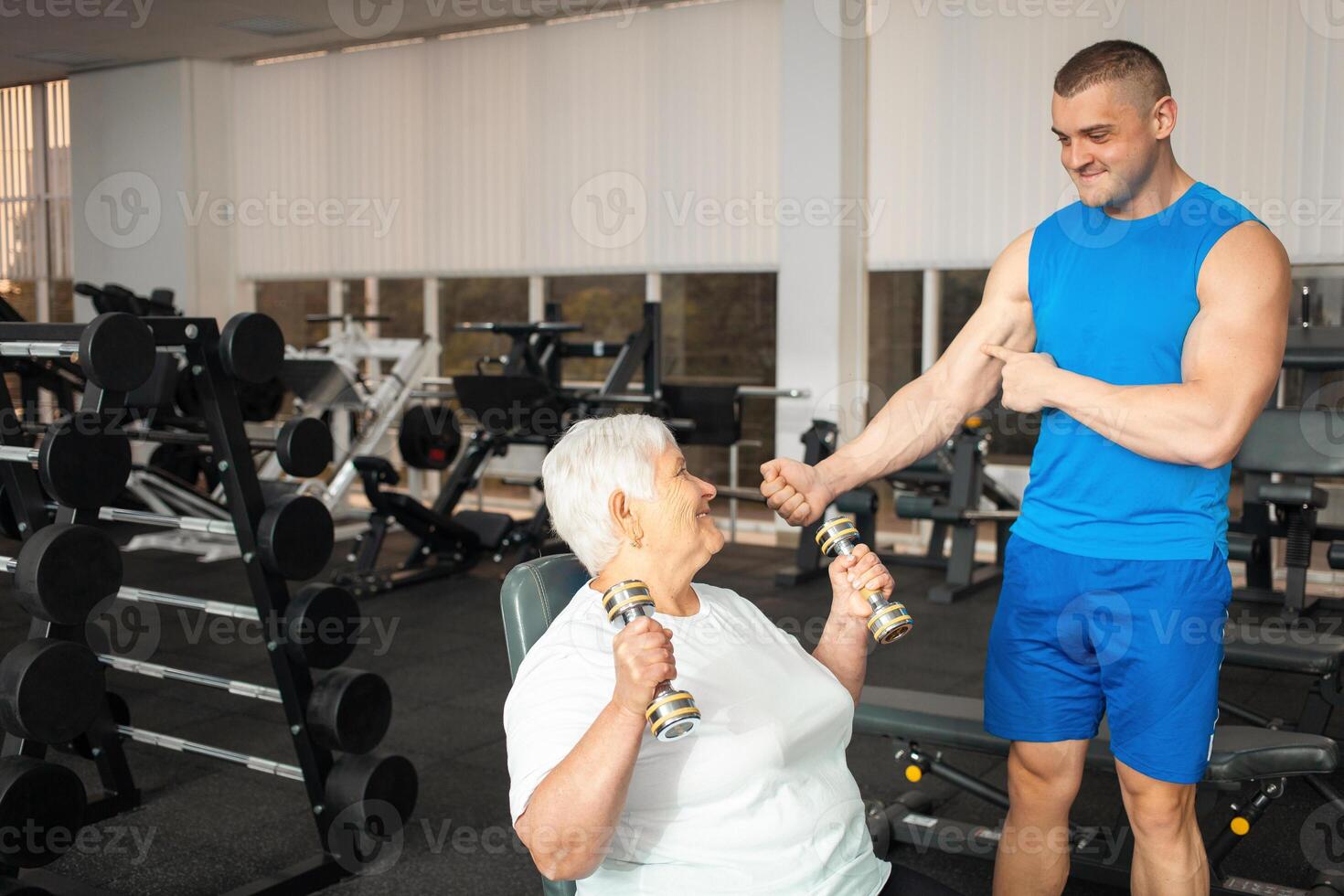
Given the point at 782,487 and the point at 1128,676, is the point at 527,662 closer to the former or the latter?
the point at 782,487

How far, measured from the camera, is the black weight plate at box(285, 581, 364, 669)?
2346mm

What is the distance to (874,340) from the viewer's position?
6312 mm

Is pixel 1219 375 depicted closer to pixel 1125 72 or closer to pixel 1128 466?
pixel 1128 466

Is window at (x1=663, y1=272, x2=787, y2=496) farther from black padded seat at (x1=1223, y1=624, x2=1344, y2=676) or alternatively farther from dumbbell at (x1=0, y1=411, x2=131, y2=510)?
dumbbell at (x1=0, y1=411, x2=131, y2=510)

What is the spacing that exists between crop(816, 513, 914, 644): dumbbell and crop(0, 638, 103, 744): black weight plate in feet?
4.90

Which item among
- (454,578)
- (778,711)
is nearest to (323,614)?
(778,711)

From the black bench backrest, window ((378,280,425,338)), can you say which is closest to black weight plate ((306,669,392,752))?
the black bench backrest

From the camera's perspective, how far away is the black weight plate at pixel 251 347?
231cm

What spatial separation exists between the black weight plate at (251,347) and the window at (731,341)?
4.28 m

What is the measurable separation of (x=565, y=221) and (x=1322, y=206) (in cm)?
381

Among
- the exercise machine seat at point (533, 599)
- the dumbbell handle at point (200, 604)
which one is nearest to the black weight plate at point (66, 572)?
the dumbbell handle at point (200, 604)

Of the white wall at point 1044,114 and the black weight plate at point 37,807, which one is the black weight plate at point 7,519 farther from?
the white wall at point 1044,114

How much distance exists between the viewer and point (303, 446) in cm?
241

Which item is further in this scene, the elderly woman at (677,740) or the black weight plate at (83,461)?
the black weight plate at (83,461)
